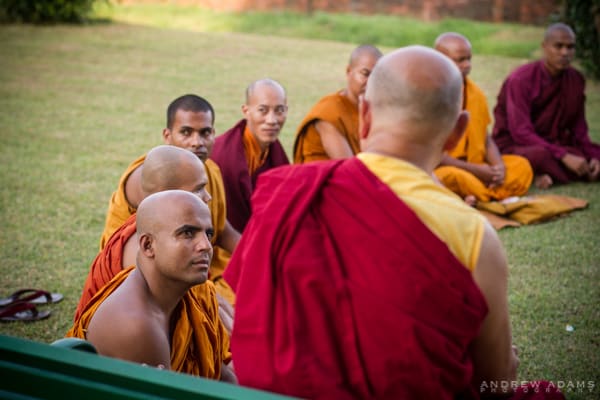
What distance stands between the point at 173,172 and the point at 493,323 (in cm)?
216

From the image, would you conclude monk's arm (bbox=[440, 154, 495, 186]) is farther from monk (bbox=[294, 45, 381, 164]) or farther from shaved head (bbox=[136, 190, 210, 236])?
shaved head (bbox=[136, 190, 210, 236])

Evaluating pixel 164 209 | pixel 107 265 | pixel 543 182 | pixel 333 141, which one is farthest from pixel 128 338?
pixel 543 182

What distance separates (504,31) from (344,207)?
18236mm

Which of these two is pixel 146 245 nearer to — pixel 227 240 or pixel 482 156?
pixel 227 240

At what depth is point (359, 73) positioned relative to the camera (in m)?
6.43

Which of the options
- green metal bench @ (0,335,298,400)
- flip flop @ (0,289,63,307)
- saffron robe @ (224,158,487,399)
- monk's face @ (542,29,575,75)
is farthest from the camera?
monk's face @ (542,29,575,75)

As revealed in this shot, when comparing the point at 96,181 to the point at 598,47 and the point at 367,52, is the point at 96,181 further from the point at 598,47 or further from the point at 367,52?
the point at 598,47

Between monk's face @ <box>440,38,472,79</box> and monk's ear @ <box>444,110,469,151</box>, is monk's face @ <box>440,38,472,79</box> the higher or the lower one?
the lower one

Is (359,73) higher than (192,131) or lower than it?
higher

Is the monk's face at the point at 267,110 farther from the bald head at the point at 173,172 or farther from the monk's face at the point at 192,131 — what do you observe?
the bald head at the point at 173,172

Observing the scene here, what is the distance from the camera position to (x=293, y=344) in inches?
90.8

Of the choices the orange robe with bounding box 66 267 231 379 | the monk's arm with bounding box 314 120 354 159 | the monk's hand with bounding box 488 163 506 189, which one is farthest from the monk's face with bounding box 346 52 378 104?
the orange robe with bounding box 66 267 231 379

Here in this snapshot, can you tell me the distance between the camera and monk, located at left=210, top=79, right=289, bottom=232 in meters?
5.84

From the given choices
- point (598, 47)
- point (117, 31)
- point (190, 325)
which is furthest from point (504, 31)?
point (190, 325)
